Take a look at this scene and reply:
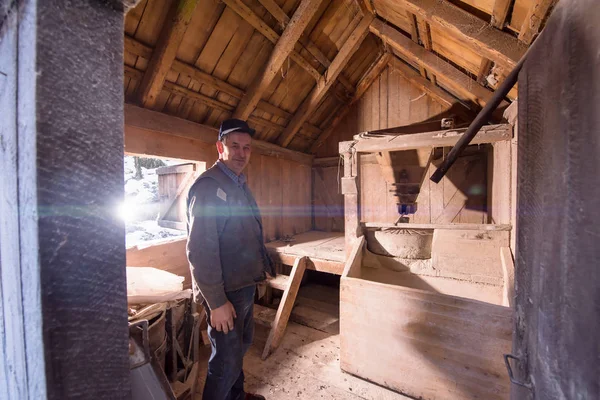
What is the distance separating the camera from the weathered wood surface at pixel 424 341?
5.57ft

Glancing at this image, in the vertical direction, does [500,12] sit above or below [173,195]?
above

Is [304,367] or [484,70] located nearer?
[304,367]

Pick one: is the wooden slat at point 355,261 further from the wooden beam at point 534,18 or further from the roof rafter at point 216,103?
the roof rafter at point 216,103

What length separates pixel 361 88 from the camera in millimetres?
4910

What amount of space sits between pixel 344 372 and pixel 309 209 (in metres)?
3.73

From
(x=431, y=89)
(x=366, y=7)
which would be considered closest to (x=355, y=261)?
(x=366, y=7)

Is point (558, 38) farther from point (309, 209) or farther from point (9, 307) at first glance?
point (309, 209)

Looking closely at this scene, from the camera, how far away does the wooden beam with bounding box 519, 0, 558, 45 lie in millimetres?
1444

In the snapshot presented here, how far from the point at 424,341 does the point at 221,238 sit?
173cm

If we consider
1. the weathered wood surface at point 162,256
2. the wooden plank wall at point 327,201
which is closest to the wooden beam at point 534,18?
the weathered wood surface at point 162,256

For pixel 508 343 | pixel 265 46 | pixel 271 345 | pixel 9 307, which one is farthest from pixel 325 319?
pixel 265 46

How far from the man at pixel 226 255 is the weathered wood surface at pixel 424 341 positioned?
927 millimetres

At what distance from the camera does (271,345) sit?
8.80 feet

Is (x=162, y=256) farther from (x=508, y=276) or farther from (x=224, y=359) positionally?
(x=508, y=276)
